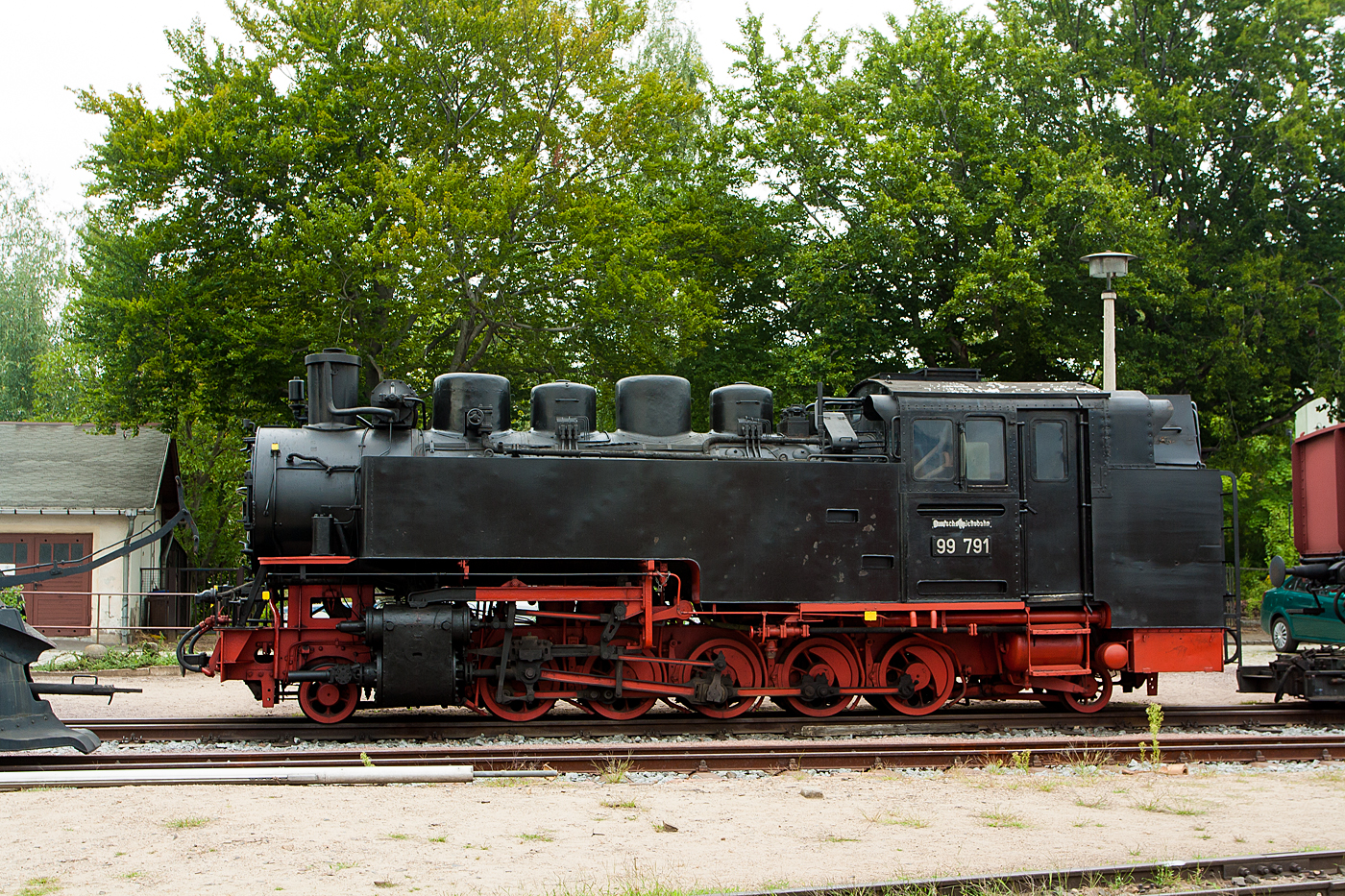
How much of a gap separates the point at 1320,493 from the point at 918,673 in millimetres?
5258

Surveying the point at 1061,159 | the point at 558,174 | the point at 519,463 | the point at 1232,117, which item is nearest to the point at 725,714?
the point at 519,463

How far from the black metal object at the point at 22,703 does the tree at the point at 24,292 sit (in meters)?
33.7

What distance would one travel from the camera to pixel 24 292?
39.2 meters

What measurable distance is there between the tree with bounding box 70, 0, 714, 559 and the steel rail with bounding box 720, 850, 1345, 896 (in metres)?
14.5

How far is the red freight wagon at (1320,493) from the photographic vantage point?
1116cm

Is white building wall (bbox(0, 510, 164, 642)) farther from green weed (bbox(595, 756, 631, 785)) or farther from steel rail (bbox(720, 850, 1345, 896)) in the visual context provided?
steel rail (bbox(720, 850, 1345, 896))

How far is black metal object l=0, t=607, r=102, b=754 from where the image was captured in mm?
7613

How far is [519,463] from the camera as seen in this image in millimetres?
9297

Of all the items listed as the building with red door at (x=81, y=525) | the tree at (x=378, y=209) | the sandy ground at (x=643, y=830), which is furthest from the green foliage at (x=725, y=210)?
the sandy ground at (x=643, y=830)

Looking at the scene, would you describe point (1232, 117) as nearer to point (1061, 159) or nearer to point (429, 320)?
point (1061, 159)

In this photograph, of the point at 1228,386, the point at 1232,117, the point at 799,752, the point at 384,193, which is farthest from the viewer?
the point at 1232,117

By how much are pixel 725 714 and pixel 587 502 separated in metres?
2.42

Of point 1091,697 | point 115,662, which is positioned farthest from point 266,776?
point 115,662

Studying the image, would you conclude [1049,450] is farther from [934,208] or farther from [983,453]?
[934,208]
